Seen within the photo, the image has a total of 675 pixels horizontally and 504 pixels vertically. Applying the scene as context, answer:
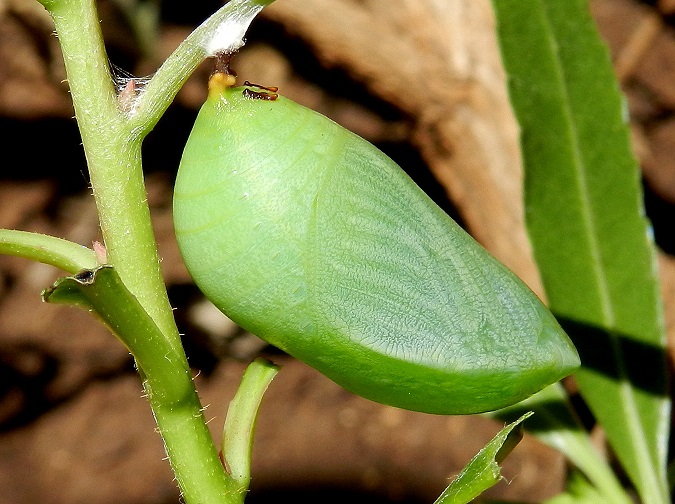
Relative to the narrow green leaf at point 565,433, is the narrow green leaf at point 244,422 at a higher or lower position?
higher

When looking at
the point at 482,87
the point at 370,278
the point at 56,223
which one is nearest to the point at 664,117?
the point at 482,87

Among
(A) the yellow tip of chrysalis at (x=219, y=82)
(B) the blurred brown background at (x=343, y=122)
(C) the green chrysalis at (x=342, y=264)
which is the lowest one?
(B) the blurred brown background at (x=343, y=122)

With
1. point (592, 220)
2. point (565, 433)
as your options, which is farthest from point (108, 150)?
point (565, 433)

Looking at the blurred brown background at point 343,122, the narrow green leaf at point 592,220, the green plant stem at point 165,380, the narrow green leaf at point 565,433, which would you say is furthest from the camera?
the blurred brown background at point 343,122

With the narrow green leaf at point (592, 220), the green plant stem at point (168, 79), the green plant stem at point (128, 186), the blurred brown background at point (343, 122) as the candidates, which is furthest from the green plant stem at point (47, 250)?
the blurred brown background at point (343, 122)

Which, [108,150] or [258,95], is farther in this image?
[258,95]

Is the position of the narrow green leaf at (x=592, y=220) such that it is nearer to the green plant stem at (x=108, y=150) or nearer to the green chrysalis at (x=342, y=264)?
the green chrysalis at (x=342, y=264)

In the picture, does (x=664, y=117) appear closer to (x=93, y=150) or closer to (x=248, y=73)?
(x=248, y=73)

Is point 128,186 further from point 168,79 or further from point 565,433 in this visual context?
point 565,433
